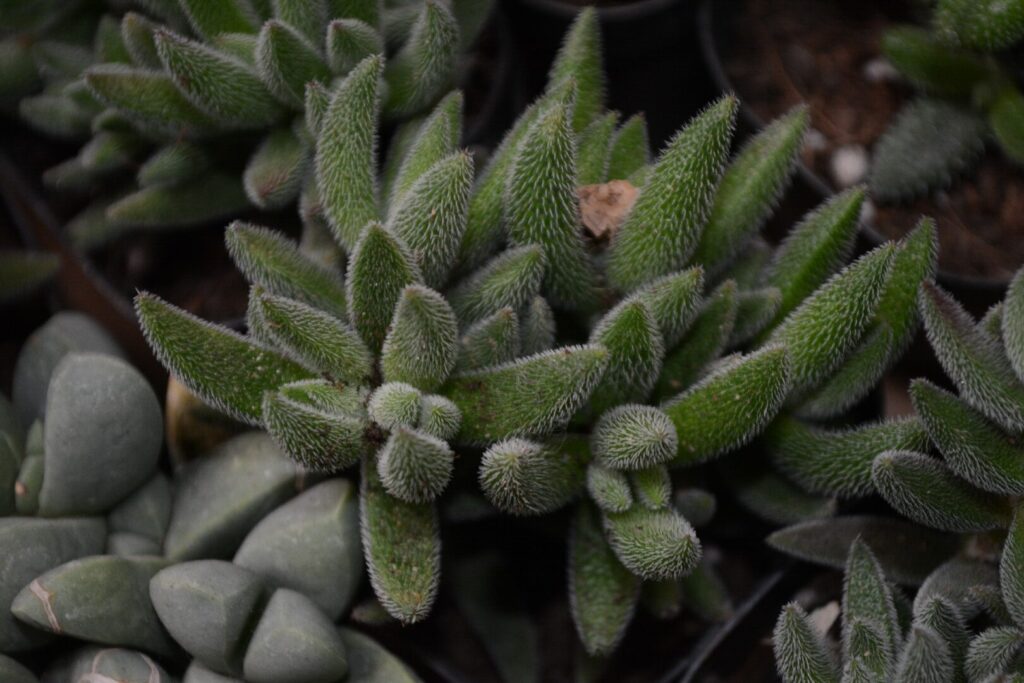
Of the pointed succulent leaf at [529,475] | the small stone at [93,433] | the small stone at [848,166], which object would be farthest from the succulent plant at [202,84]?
the small stone at [848,166]

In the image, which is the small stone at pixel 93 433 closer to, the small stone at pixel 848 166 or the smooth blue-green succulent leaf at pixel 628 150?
the smooth blue-green succulent leaf at pixel 628 150

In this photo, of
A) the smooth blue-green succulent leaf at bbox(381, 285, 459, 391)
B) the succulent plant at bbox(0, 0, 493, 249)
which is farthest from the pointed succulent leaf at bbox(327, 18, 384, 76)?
the smooth blue-green succulent leaf at bbox(381, 285, 459, 391)

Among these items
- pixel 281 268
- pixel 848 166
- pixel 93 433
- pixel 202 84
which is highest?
pixel 202 84

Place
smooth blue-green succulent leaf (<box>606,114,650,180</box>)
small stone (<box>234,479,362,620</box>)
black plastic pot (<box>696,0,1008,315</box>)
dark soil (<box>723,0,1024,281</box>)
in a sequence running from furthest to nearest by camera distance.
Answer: dark soil (<box>723,0,1024,281</box>), black plastic pot (<box>696,0,1008,315</box>), smooth blue-green succulent leaf (<box>606,114,650,180</box>), small stone (<box>234,479,362,620</box>)

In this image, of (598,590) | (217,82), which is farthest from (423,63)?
(598,590)

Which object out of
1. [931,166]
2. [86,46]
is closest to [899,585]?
[931,166]

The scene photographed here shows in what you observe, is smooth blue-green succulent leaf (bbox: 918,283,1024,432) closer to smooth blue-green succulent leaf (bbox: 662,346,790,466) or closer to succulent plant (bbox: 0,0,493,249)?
smooth blue-green succulent leaf (bbox: 662,346,790,466)

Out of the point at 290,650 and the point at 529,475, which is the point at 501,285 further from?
the point at 290,650

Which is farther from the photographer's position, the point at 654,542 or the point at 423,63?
the point at 423,63
